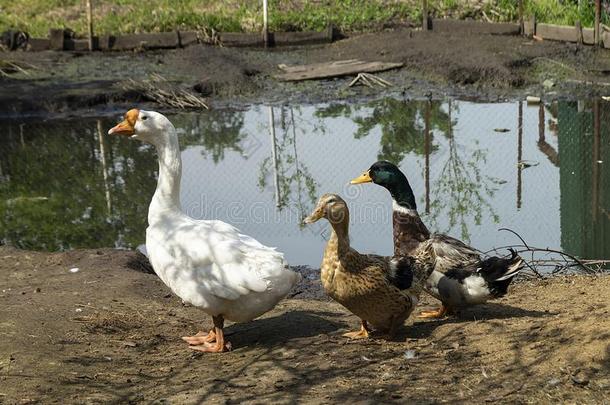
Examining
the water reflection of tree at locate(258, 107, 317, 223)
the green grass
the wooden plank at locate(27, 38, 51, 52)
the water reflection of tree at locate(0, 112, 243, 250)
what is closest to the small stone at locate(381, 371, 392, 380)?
the water reflection of tree at locate(0, 112, 243, 250)

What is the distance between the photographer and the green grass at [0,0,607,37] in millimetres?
22953

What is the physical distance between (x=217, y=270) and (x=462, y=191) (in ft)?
22.4

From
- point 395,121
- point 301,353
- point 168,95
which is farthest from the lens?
point 168,95

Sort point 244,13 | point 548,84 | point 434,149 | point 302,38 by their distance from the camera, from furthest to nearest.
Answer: point 244,13 < point 302,38 < point 548,84 < point 434,149

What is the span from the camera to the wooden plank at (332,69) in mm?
19702

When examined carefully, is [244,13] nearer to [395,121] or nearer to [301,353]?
[395,121]

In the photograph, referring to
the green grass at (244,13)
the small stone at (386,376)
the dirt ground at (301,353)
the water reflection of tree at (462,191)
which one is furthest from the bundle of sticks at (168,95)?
the small stone at (386,376)

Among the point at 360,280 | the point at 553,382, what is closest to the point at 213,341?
the point at 360,280

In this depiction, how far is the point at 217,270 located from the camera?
20.3 ft

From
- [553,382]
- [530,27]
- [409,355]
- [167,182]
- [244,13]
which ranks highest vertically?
[244,13]

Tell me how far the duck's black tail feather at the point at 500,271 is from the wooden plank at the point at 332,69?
1344 cm

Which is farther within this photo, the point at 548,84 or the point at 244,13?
the point at 244,13

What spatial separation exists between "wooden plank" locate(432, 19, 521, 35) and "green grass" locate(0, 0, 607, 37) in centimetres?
110

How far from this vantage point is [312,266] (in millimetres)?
9742
